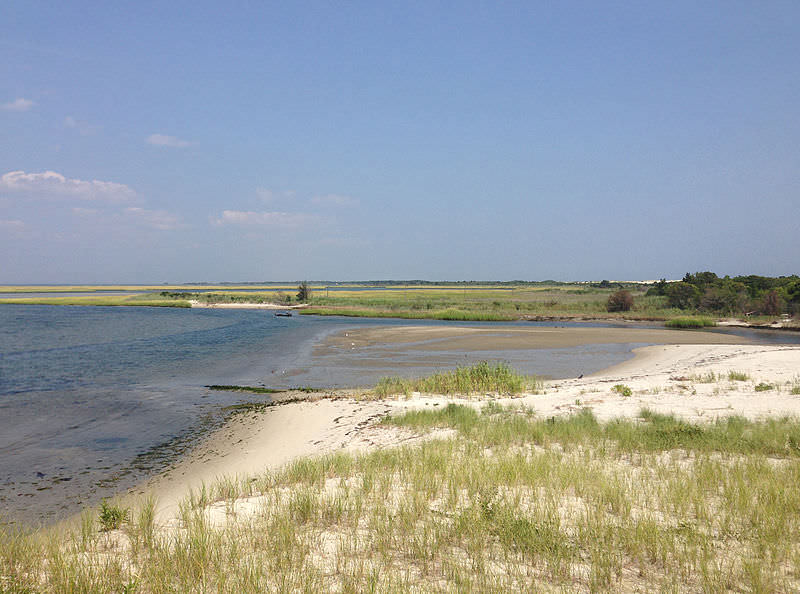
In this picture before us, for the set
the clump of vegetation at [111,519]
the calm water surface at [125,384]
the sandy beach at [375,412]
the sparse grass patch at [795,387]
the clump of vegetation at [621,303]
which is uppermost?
the clump of vegetation at [621,303]

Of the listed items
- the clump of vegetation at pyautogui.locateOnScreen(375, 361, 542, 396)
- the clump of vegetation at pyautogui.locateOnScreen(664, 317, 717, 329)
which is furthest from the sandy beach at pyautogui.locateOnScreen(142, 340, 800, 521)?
the clump of vegetation at pyautogui.locateOnScreen(664, 317, 717, 329)

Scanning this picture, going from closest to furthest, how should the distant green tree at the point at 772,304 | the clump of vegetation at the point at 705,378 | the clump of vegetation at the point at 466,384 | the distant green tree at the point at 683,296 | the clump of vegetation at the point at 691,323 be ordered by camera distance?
the clump of vegetation at the point at 705,378 < the clump of vegetation at the point at 466,384 < the clump of vegetation at the point at 691,323 < the distant green tree at the point at 772,304 < the distant green tree at the point at 683,296

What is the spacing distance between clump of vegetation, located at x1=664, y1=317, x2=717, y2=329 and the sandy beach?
30.5m

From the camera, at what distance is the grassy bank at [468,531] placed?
389cm

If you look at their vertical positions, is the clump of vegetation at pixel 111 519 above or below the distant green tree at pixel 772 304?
below

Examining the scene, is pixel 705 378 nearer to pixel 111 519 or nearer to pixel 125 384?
pixel 111 519

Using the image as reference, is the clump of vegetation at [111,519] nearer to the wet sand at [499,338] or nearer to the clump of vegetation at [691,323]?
the wet sand at [499,338]

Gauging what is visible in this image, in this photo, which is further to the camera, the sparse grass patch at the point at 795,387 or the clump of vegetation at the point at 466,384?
the clump of vegetation at the point at 466,384

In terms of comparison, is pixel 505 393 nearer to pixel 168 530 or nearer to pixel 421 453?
pixel 421 453

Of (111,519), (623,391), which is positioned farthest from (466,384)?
(111,519)

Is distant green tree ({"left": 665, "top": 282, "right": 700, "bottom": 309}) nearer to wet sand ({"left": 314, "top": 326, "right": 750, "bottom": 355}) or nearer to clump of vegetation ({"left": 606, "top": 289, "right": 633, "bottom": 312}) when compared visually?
clump of vegetation ({"left": 606, "top": 289, "right": 633, "bottom": 312})

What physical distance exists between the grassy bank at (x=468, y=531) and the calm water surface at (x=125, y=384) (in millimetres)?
4242

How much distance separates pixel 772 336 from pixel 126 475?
4503cm

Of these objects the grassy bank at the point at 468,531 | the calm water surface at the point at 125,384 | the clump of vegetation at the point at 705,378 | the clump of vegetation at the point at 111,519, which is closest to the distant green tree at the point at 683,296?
the calm water surface at the point at 125,384
